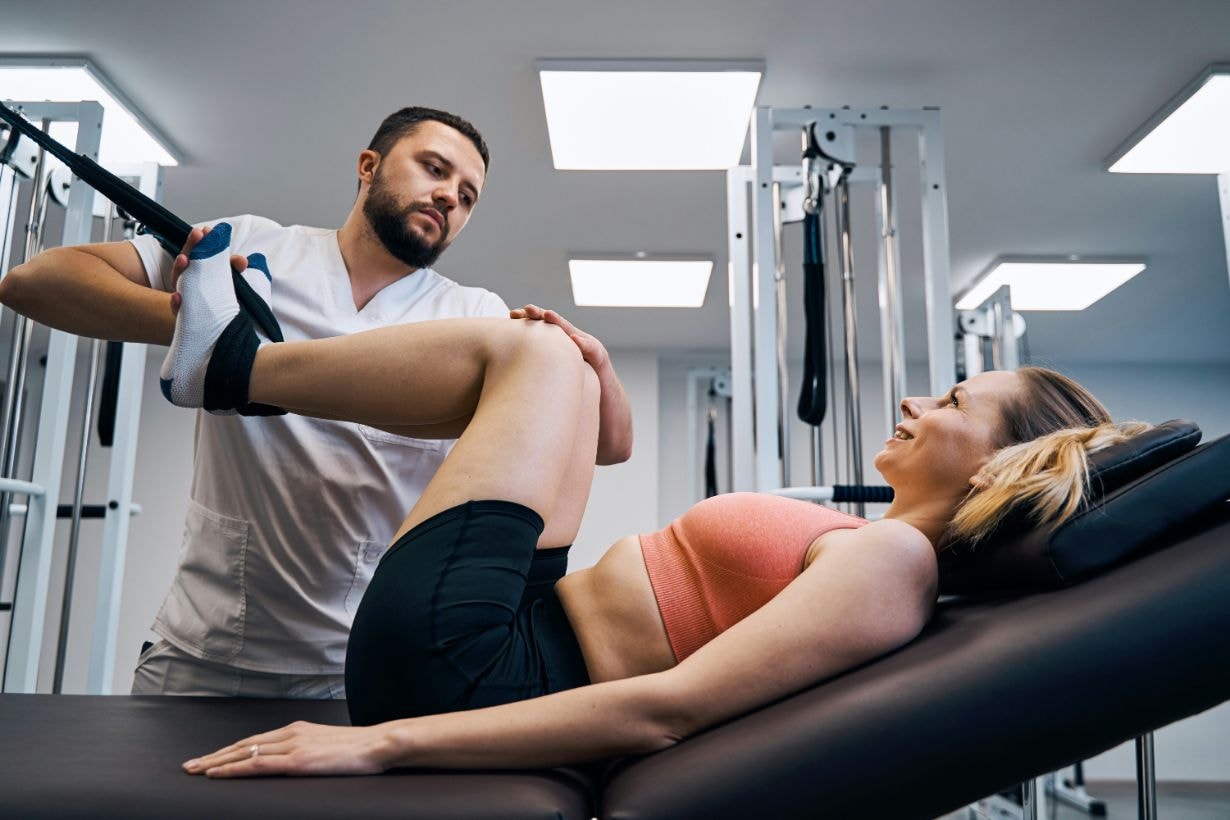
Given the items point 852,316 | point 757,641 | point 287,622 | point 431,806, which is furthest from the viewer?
point 852,316

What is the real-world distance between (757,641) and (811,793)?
153 mm

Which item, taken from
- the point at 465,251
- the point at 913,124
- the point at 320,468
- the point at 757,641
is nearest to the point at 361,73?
the point at 465,251

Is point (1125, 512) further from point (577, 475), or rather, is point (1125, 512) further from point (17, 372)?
point (17, 372)

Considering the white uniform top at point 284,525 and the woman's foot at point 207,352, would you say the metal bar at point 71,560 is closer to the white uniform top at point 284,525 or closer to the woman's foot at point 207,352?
the white uniform top at point 284,525

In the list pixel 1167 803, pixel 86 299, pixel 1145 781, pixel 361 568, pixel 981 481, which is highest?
pixel 86 299

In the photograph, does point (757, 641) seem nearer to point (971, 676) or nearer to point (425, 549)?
point (971, 676)

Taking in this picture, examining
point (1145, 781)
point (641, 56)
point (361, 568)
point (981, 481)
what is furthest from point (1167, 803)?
point (361, 568)

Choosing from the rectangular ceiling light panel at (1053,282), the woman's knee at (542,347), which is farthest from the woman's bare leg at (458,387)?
the rectangular ceiling light panel at (1053,282)

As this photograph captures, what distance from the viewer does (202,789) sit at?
695 mm

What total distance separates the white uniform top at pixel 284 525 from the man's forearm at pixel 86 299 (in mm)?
121

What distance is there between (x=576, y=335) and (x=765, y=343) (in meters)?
1.25

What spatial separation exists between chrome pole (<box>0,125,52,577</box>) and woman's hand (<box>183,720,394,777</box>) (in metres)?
1.79

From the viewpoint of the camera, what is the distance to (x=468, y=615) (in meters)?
0.89

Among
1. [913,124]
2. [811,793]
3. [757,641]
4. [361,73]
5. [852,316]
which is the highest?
[361,73]
